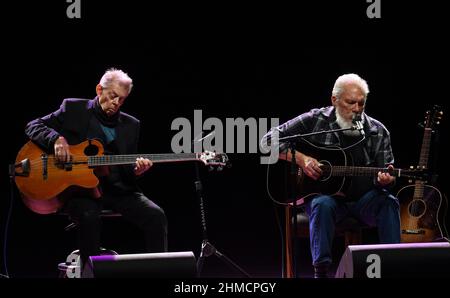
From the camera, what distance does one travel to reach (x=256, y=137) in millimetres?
5316

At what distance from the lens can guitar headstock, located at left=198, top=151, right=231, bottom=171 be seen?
462 cm

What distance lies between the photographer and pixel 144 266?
3.06 meters

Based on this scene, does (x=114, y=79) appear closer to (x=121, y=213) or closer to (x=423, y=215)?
(x=121, y=213)

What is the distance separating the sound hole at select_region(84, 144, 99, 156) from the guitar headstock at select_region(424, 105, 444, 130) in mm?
2334

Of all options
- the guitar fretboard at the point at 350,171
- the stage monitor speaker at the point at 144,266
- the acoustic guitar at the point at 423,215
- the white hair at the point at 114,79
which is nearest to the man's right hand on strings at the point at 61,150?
the white hair at the point at 114,79

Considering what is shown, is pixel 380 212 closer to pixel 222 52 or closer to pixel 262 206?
pixel 262 206

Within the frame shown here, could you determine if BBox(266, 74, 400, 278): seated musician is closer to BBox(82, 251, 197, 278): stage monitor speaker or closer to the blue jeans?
the blue jeans

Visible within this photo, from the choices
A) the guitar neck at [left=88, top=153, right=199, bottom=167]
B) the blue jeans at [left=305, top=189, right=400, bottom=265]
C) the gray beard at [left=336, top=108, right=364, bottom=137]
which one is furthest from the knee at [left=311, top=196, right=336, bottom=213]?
the guitar neck at [left=88, top=153, right=199, bottom=167]

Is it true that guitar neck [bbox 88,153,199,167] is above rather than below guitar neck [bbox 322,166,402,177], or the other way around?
above

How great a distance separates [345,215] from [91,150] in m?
1.76

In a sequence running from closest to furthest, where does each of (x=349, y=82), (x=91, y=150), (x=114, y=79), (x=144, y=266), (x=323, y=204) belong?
(x=144, y=266)
(x=323, y=204)
(x=91, y=150)
(x=114, y=79)
(x=349, y=82)

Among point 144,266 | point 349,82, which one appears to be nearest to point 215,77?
point 349,82

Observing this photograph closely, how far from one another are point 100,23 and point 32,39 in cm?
54

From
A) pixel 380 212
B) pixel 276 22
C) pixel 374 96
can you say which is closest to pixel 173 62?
pixel 276 22
